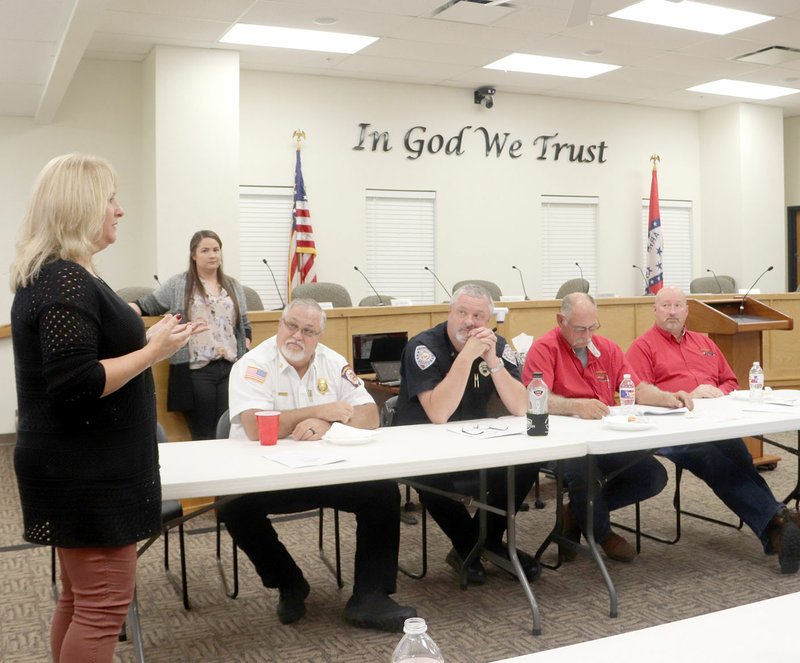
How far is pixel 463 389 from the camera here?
3418 millimetres

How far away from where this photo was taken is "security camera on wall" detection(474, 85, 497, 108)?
9414 mm

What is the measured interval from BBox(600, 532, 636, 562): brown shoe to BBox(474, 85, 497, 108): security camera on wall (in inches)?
255

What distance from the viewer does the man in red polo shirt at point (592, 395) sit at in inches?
145

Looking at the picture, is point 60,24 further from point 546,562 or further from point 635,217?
point 635,217

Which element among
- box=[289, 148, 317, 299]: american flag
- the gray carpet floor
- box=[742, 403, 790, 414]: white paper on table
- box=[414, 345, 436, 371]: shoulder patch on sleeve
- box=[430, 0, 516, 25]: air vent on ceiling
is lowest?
the gray carpet floor

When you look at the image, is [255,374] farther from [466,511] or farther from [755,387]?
[755,387]

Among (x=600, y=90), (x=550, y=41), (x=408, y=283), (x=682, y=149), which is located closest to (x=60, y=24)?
(x=550, y=41)

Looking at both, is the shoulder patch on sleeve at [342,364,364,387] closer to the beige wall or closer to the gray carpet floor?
the gray carpet floor

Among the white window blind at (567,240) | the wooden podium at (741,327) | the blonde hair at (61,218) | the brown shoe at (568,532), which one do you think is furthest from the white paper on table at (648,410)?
the white window blind at (567,240)

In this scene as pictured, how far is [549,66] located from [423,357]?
19.2 feet

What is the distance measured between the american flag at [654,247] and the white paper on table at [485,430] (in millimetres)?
7308

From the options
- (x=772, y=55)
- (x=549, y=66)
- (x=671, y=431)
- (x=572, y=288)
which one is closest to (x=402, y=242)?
(x=572, y=288)

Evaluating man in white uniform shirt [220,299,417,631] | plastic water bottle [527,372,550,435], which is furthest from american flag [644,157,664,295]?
man in white uniform shirt [220,299,417,631]

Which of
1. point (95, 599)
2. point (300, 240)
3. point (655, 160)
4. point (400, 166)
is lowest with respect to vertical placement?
point (95, 599)
